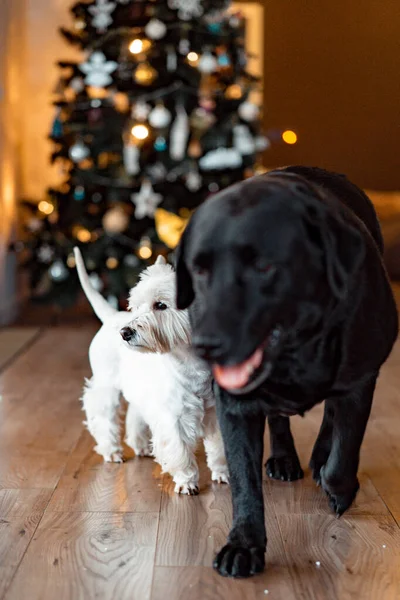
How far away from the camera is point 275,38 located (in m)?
7.32

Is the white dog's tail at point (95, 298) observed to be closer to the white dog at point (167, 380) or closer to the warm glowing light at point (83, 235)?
the white dog at point (167, 380)

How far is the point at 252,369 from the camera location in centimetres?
141

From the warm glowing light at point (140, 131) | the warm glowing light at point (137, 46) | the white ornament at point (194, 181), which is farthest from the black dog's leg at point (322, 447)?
the warm glowing light at point (137, 46)

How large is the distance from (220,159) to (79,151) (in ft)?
2.73

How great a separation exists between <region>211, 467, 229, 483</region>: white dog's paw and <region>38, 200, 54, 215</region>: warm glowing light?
312 centimetres

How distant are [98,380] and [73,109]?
2.81 metres

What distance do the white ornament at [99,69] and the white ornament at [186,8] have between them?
19.1 inches

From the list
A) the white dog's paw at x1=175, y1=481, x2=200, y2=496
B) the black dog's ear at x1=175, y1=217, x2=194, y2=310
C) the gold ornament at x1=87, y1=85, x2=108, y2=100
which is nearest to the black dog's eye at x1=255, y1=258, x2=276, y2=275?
the black dog's ear at x1=175, y1=217, x2=194, y2=310

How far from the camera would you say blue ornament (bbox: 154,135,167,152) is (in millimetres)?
4891

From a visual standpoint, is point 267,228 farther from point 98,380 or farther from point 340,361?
point 98,380

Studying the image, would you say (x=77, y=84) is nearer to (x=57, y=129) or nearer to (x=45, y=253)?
(x=57, y=129)

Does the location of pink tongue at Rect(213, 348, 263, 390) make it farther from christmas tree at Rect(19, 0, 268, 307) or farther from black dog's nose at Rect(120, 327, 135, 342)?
christmas tree at Rect(19, 0, 268, 307)

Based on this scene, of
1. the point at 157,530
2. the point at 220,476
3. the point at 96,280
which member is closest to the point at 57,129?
the point at 96,280

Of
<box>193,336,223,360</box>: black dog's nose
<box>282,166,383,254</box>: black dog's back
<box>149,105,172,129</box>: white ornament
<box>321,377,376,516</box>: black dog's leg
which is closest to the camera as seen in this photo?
<box>193,336,223,360</box>: black dog's nose
